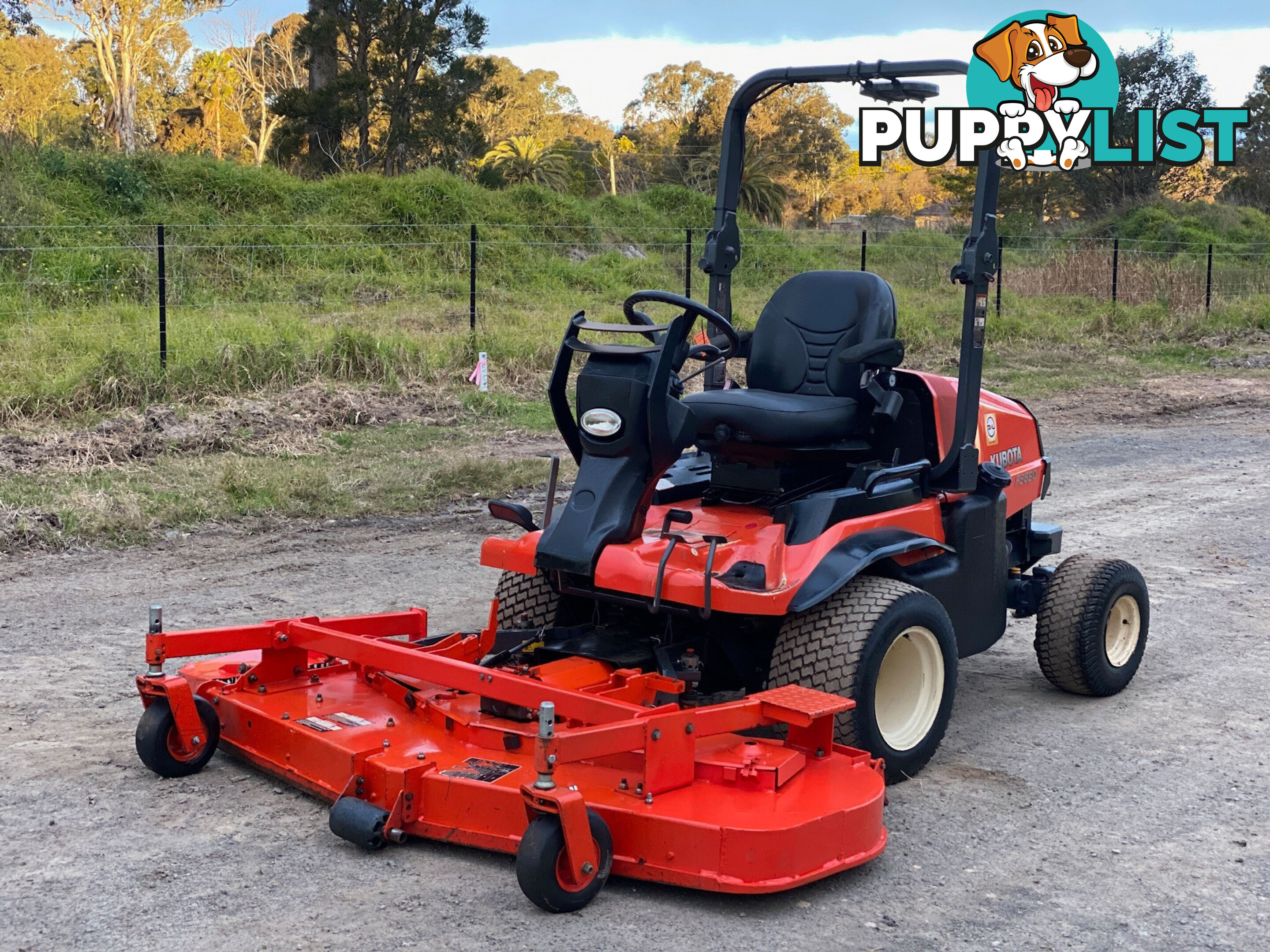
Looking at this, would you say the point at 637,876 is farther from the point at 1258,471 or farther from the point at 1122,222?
the point at 1122,222

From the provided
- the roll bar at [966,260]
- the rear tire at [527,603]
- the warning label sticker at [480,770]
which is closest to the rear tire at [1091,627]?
the roll bar at [966,260]

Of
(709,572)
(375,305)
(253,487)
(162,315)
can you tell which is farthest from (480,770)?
(375,305)

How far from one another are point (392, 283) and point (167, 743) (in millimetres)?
14469

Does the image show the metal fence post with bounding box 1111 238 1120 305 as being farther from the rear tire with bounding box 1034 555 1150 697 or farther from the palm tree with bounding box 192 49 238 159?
the palm tree with bounding box 192 49 238 159

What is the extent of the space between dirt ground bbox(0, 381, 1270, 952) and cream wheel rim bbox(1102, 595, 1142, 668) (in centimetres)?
17

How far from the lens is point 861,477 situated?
Result: 5.06 meters

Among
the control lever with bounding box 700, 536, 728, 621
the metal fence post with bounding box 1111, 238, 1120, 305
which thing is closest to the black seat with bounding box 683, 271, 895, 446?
the control lever with bounding box 700, 536, 728, 621

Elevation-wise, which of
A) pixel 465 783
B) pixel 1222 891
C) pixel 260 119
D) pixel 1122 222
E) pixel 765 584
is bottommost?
pixel 1222 891

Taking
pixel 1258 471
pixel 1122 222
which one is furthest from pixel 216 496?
pixel 1122 222

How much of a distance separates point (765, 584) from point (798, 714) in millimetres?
551

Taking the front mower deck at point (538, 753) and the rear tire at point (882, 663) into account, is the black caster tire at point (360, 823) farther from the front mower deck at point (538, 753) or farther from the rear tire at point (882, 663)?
the rear tire at point (882, 663)

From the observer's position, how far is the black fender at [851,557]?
14.4 feet

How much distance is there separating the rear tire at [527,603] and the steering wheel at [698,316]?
3.41 feet

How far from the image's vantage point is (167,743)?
14.3 ft
